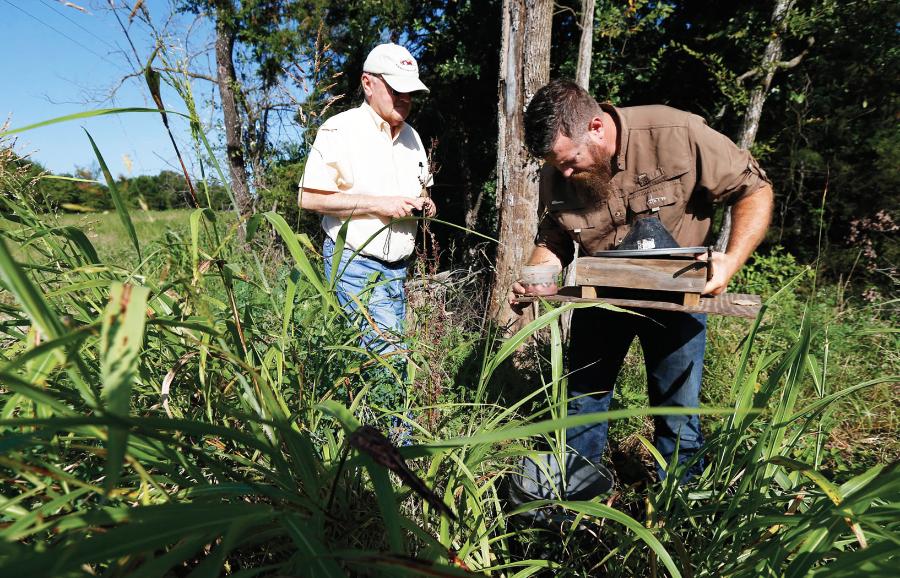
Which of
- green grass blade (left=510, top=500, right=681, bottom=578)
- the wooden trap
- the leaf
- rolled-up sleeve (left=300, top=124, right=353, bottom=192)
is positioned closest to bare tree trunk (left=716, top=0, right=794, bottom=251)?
the wooden trap

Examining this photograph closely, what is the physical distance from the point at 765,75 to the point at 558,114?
5747mm

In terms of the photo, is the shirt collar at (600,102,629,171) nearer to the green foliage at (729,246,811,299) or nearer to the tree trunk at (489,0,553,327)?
the tree trunk at (489,0,553,327)

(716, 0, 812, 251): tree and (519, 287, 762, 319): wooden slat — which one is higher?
(716, 0, 812, 251): tree

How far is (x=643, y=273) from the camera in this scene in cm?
194

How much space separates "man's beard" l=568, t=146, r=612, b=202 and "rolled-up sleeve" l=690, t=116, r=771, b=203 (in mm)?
404

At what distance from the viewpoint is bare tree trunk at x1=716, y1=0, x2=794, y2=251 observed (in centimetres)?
593

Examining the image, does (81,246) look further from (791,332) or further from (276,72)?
(276,72)

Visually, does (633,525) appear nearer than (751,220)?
Yes

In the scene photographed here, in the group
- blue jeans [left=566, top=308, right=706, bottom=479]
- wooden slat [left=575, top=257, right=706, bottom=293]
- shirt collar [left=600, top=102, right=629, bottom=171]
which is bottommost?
blue jeans [left=566, top=308, right=706, bottom=479]

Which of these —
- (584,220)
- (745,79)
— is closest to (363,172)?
(584,220)

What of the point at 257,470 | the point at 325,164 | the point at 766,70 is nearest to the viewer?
the point at 257,470

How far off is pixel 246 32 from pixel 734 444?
9.92m

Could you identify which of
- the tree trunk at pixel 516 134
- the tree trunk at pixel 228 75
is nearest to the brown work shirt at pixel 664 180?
the tree trunk at pixel 516 134

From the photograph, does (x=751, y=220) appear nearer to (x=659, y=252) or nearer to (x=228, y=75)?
(x=659, y=252)
